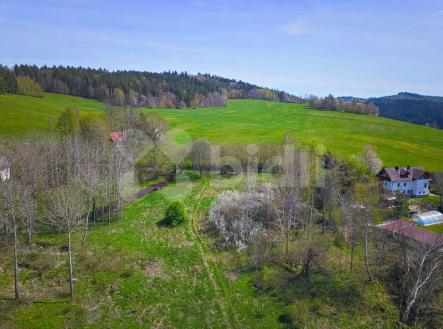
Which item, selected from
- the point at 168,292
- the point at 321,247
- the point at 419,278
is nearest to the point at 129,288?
the point at 168,292

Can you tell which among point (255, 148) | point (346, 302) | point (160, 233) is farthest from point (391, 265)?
point (255, 148)

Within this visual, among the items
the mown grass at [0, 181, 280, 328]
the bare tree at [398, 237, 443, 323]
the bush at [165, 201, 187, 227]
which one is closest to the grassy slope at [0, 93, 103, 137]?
the bush at [165, 201, 187, 227]

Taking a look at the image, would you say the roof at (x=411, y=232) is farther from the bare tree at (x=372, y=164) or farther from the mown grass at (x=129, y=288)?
the bare tree at (x=372, y=164)

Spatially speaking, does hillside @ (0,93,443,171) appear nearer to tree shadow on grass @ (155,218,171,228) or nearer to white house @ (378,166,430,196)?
white house @ (378,166,430,196)

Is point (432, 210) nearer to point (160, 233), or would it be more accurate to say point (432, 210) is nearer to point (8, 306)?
point (160, 233)

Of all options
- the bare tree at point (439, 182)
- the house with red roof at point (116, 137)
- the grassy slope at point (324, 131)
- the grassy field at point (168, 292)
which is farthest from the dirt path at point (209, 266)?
the grassy slope at point (324, 131)
